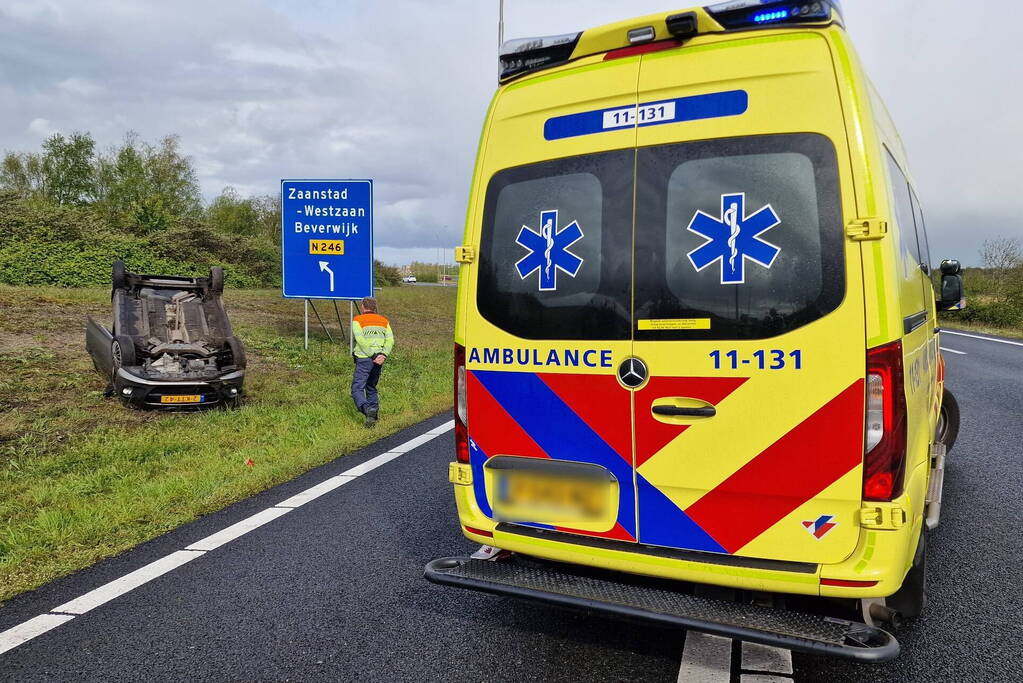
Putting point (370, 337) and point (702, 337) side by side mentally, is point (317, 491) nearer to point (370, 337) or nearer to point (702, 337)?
point (370, 337)

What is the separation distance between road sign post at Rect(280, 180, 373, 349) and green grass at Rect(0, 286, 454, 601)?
146cm

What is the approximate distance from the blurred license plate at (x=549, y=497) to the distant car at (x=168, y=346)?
7.02m

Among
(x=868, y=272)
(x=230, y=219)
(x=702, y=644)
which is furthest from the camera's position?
(x=230, y=219)

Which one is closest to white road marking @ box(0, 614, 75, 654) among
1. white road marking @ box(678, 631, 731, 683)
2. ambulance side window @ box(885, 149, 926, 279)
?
white road marking @ box(678, 631, 731, 683)

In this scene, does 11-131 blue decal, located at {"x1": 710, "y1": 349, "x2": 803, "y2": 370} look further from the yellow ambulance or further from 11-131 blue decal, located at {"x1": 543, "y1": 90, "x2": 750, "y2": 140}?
11-131 blue decal, located at {"x1": 543, "y1": 90, "x2": 750, "y2": 140}

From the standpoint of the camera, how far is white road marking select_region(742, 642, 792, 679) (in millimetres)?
3016

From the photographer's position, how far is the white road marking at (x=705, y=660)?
116 inches

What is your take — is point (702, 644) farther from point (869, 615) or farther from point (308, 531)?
point (308, 531)

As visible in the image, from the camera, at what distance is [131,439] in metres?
7.91

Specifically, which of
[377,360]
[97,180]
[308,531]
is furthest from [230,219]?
[308,531]

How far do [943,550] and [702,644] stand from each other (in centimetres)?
207

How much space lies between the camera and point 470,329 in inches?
133

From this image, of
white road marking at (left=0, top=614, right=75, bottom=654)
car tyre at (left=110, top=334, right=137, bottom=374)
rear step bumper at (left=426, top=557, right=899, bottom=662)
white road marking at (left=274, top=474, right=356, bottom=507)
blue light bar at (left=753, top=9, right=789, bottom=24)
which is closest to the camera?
rear step bumper at (left=426, top=557, right=899, bottom=662)

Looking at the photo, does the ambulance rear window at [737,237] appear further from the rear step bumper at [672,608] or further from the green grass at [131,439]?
the green grass at [131,439]
